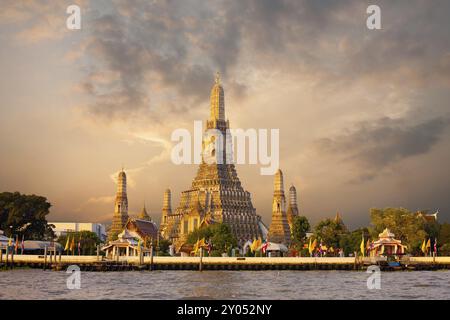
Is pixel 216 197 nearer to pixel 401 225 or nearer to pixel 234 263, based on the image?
pixel 401 225

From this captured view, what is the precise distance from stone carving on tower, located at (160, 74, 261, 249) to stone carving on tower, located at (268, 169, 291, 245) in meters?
4.61

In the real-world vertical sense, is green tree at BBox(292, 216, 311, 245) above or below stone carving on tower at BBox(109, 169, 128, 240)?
below

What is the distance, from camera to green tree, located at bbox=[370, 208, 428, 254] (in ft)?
328

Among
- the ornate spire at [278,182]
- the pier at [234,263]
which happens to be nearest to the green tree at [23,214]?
the pier at [234,263]

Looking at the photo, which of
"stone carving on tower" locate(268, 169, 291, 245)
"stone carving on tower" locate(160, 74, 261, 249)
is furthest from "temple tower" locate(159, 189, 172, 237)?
"stone carving on tower" locate(268, 169, 291, 245)

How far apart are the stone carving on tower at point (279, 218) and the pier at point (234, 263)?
61637 millimetres

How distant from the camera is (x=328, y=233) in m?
103

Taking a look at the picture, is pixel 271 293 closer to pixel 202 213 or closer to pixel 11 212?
pixel 11 212

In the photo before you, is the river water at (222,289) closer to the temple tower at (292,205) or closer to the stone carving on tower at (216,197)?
the stone carving on tower at (216,197)

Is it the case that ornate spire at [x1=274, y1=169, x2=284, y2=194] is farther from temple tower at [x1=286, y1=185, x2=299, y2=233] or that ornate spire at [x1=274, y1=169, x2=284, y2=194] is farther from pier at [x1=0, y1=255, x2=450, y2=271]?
pier at [x1=0, y1=255, x2=450, y2=271]

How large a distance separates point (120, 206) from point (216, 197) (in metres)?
23.4
